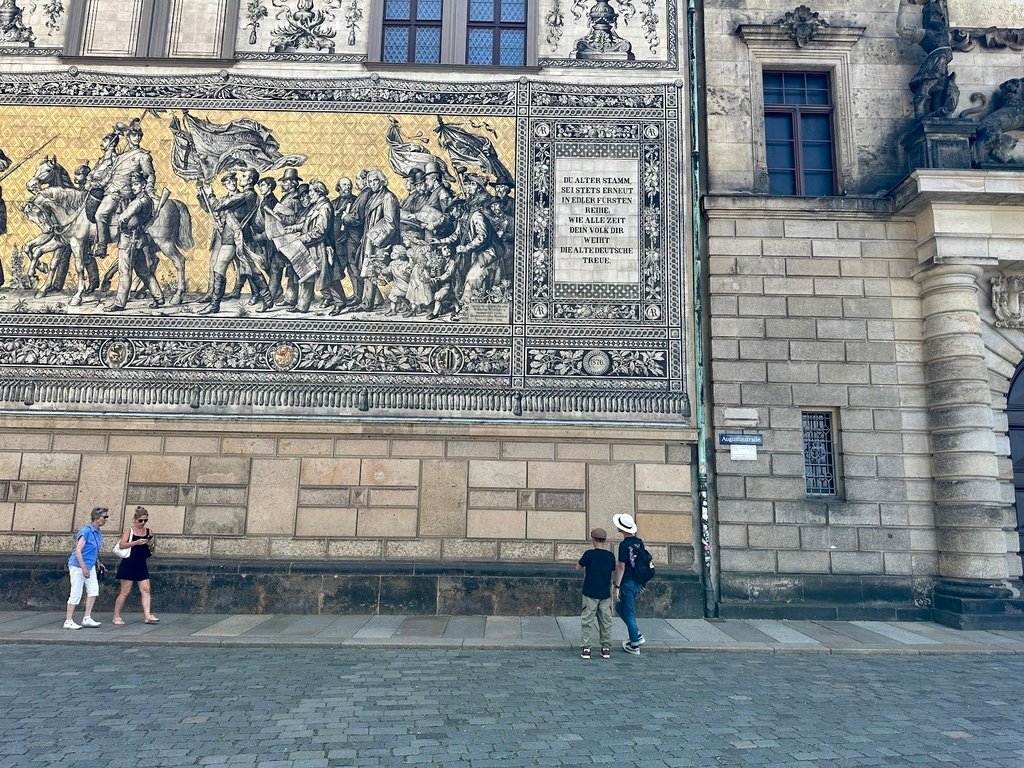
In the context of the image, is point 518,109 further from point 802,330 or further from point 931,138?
point 931,138

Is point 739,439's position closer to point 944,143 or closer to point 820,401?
point 820,401

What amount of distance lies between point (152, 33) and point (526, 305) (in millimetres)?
9474

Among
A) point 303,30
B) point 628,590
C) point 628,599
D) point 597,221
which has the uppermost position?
point 303,30

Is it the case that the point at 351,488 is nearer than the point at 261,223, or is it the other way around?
the point at 351,488

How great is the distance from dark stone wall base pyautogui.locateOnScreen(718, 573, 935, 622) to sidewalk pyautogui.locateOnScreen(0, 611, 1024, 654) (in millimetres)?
251

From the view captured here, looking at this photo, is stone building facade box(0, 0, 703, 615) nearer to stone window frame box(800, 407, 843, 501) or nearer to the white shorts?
the white shorts

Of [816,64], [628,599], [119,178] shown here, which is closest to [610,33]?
[816,64]

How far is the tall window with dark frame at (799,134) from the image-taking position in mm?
12539

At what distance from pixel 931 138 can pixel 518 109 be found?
25.7 feet

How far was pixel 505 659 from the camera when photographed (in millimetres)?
8016

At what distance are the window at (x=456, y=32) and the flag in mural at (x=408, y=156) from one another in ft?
6.17

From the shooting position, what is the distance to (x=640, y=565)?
27.9 feet

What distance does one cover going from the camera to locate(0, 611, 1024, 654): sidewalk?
8625 millimetres

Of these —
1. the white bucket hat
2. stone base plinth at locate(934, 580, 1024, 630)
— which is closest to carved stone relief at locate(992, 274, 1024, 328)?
stone base plinth at locate(934, 580, 1024, 630)
